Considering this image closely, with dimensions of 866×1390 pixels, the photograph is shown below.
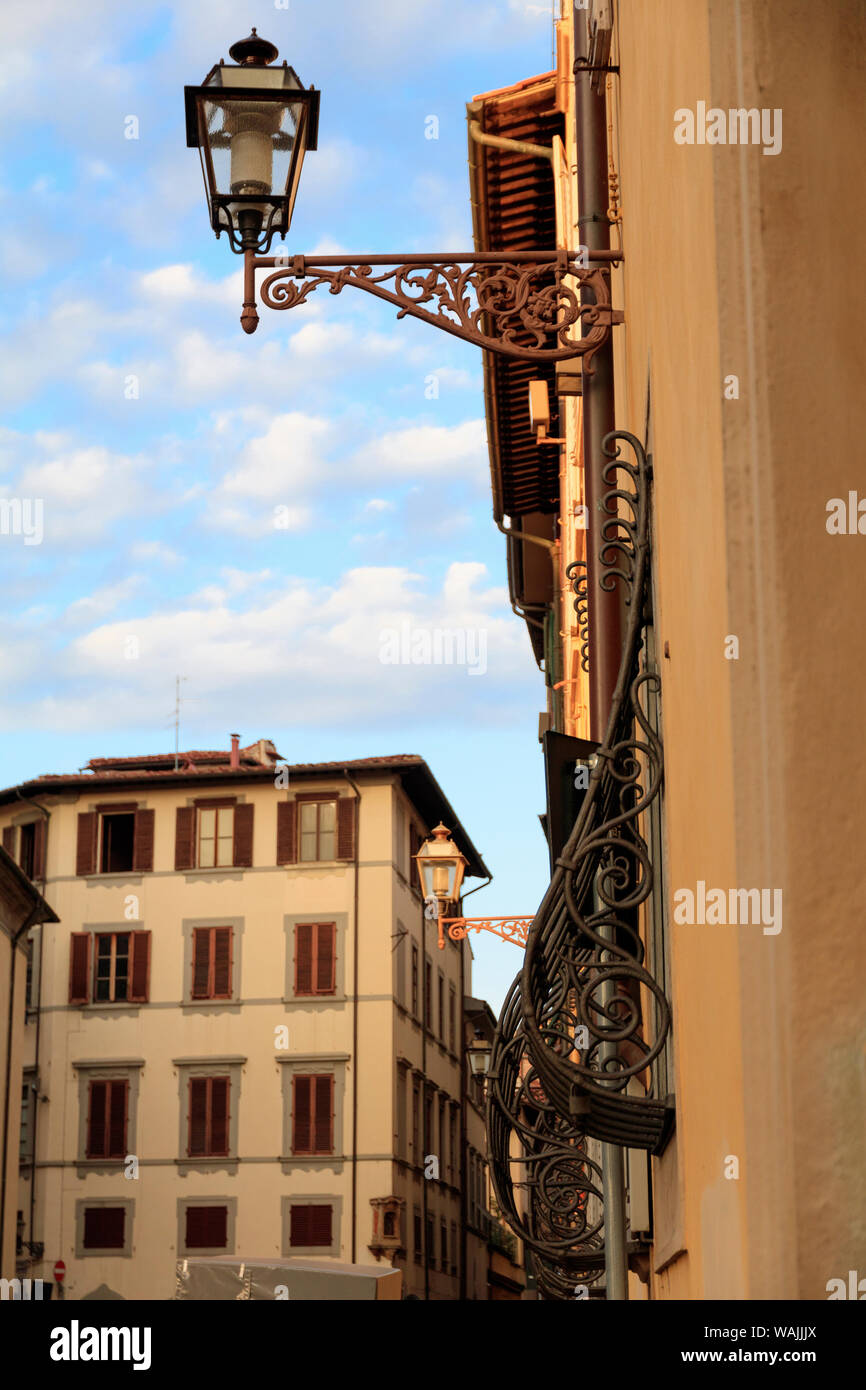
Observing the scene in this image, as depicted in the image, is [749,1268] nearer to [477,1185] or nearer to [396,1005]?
[396,1005]

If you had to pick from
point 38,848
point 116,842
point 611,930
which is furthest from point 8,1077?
point 611,930

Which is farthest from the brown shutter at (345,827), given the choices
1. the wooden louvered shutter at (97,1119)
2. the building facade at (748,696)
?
the building facade at (748,696)

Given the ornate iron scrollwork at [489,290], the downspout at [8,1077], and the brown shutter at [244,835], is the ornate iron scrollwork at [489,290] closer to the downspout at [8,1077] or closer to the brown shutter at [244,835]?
the downspout at [8,1077]

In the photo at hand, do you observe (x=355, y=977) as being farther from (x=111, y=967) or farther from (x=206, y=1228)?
(x=206, y=1228)

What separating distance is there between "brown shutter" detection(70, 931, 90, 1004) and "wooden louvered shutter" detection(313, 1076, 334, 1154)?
577 centimetres

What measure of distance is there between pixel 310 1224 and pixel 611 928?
3531cm

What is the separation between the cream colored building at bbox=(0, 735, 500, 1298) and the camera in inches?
1515

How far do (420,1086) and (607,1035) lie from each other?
40.1 m

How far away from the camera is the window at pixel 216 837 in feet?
136

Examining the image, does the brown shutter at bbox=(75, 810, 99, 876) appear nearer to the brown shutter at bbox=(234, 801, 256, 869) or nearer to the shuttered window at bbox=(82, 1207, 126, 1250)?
the brown shutter at bbox=(234, 801, 256, 869)

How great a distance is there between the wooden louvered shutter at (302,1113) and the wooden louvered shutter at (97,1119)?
168 inches

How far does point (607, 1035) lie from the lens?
11.4ft

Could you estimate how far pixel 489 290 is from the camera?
5918 mm

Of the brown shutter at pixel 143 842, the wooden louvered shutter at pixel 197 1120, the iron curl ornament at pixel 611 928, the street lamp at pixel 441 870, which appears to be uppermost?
the brown shutter at pixel 143 842
